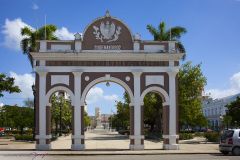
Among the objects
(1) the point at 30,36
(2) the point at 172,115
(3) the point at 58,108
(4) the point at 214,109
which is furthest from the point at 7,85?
(4) the point at 214,109

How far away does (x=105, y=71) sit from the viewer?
33469 mm

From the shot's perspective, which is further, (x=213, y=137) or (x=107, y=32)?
(x=213, y=137)

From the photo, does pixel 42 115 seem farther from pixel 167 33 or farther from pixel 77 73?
pixel 167 33

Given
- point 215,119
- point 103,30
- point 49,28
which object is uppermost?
point 49,28

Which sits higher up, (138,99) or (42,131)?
(138,99)

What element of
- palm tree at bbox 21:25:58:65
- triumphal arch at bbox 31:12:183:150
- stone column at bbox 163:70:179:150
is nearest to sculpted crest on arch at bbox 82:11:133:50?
triumphal arch at bbox 31:12:183:150

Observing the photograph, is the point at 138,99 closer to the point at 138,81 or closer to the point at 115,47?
the point at 138,81

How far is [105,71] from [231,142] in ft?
35.6

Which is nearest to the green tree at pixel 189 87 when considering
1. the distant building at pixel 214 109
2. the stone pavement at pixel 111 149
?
the stone pavement at pixel 111 149

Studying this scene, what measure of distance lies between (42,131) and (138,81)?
322 inches

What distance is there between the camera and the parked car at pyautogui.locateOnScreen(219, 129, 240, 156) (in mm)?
28031

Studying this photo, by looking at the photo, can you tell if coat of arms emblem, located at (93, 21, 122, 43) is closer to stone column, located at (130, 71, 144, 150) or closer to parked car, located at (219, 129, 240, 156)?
stone column, located at (130, 71, 144, 150)

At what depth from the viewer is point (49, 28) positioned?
48156mm

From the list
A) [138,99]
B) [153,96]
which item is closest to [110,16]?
[138,99]
